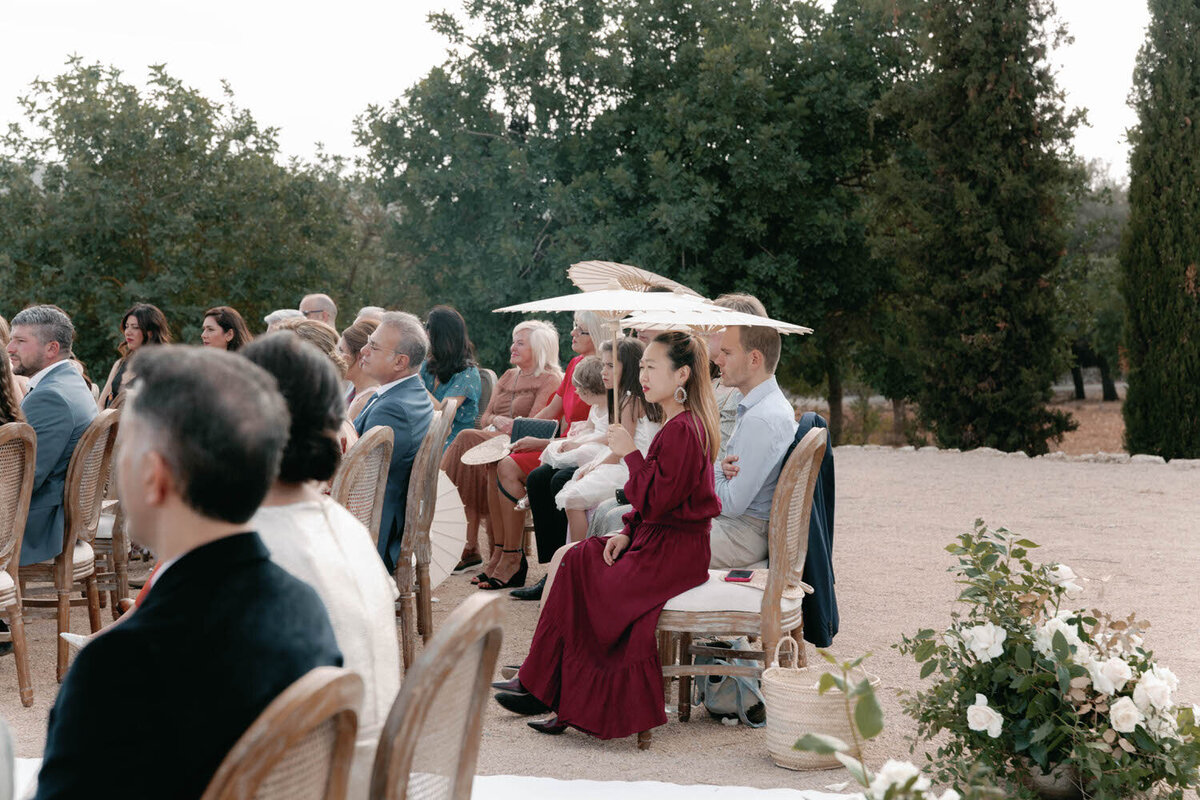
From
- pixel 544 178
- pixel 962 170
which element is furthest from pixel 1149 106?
pixel 544 178

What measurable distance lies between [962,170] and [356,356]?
1162cm

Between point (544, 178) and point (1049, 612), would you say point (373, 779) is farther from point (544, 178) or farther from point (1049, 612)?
point (544, 178)

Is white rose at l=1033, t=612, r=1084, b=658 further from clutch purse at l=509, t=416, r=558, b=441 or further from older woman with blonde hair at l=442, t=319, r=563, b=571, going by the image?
older woman with blonde hair at l=442, t=319, r=563, b=571

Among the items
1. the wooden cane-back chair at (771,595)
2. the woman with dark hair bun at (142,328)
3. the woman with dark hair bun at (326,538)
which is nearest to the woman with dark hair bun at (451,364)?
the woman with dark hair bun at (142,328)

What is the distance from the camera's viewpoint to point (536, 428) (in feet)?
23.4

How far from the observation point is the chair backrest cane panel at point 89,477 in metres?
4.93

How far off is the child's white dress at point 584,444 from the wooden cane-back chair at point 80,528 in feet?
7.45

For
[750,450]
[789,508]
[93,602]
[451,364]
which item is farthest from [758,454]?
[451,364]

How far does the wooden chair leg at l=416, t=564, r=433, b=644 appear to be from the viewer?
5531mm

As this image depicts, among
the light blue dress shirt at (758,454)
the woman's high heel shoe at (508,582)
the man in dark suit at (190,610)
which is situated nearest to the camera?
the man in dark suit at (190,610)

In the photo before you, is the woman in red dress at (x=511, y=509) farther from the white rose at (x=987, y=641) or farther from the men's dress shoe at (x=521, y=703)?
the white rose at (x=987, y=641)

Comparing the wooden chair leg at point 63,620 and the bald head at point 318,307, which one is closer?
the wooden chair leg at point 63,620

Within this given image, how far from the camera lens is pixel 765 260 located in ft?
58.4

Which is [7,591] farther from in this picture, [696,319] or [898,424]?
[898,424]
